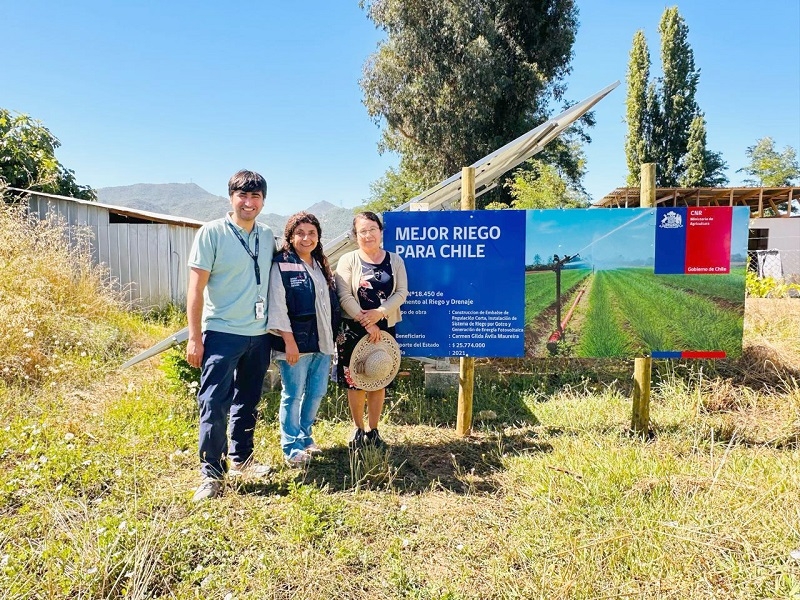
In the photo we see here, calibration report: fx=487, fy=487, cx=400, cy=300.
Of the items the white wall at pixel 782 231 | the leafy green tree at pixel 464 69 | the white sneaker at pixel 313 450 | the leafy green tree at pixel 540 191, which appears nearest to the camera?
the white sneaker at pixel 313 450

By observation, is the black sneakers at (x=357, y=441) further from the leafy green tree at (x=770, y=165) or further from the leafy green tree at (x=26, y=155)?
the leafy green tree at (x=770, y=165)

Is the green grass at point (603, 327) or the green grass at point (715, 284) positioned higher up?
the green grass at point (715, 284)

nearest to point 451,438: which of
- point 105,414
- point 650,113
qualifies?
point 105,414

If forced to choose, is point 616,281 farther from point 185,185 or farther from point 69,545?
point 185,185

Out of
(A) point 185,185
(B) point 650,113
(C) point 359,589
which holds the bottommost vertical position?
(C) point 359,589

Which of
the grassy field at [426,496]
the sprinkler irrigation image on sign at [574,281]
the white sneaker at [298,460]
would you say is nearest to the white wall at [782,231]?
the grassy field at [426,496]

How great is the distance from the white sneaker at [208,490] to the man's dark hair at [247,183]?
1.85 meters

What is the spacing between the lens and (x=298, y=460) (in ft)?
11.6

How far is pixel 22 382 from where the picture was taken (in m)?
5.07

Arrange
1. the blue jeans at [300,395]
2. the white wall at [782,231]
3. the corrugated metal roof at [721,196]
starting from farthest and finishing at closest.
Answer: the corrugated metal roof at [721,196] < the white wall at [782,231] < the blue jeans at [300,395]

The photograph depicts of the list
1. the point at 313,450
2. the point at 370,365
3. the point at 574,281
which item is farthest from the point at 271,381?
the point at 574,281

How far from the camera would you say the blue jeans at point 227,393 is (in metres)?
3.09

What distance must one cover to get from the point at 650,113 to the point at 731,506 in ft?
101

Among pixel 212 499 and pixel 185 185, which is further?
pixel 185 185
